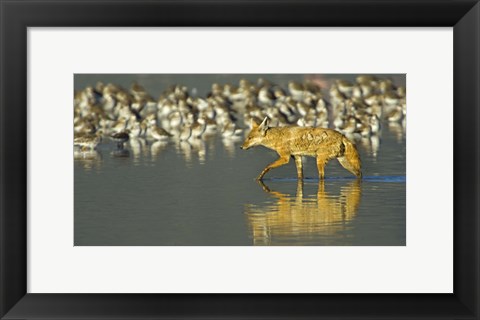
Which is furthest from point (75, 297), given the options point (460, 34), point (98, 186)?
point (460, 34)

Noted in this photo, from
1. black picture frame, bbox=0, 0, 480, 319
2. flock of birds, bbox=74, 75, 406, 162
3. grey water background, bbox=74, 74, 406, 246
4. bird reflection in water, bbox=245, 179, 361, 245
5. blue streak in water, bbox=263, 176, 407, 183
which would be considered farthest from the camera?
flock of birds, bbox=74, 75, 406, 162

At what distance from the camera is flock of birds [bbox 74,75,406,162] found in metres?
17.3

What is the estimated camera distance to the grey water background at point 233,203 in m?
9.34

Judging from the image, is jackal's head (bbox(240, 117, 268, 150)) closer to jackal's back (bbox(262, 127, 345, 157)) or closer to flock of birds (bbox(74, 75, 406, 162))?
jackal's back (bbox(262, 127, 345, 157))

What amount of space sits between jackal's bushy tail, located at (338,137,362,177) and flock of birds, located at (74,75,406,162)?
129 inches

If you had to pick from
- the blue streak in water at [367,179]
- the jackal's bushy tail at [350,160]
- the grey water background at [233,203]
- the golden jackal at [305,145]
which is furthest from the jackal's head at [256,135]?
the jackal's bushy tail at [350,160]

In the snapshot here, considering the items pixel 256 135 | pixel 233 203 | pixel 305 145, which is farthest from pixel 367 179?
pixel 233 203

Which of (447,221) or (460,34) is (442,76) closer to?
(460,34)

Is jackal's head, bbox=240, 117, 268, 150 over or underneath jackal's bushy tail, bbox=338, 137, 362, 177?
over

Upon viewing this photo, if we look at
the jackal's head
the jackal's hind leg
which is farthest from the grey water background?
the jackal's head

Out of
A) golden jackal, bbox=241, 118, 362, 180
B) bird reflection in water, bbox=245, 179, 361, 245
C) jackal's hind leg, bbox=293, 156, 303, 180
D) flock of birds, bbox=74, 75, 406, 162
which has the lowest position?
bird reflection in water, bbox=245, 179, 361, 245

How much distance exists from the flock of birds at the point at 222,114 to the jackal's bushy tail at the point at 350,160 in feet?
10.7

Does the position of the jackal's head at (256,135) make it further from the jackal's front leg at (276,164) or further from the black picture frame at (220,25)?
the black picture frame at (220,25)

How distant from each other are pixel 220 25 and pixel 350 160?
153 inches
